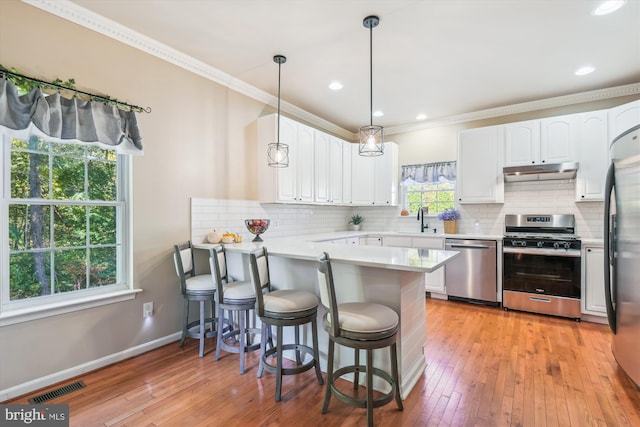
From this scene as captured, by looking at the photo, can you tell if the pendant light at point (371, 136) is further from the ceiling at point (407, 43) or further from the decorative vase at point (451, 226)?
the decorative vase at point (451, 226)

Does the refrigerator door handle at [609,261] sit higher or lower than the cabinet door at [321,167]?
lower

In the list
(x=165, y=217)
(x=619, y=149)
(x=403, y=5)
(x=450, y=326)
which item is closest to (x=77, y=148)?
(x=165, y=217)

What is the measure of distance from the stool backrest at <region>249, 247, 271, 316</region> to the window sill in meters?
1.24

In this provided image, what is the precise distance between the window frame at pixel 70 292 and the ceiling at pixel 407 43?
4.11 ft

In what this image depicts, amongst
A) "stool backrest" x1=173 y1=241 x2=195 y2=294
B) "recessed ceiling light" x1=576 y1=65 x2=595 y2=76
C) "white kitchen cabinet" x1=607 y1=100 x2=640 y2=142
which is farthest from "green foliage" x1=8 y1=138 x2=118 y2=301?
"white kitchen cabinet" x1=607 y1=100 x2=640 y2=142

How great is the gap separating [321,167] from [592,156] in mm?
3386

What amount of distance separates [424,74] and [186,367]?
148 inches

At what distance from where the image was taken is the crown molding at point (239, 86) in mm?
2437

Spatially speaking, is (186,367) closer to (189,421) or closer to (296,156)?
(189,421)

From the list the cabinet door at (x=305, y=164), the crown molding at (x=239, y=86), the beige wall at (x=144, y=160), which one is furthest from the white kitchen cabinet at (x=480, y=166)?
the beige wall at (x=144, y=160)

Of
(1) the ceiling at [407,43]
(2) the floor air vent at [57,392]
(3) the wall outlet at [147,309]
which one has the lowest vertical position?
(2) the floor air vent at [57,392]

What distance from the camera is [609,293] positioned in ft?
8.34

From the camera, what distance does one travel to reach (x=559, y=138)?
157 inches

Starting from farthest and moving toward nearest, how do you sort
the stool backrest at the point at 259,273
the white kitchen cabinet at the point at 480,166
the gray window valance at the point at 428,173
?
the gray window valance at the point at 428,173 → the white kitchen cabinet at the point at 480,166 → the stool backrest at the point at 259,273
